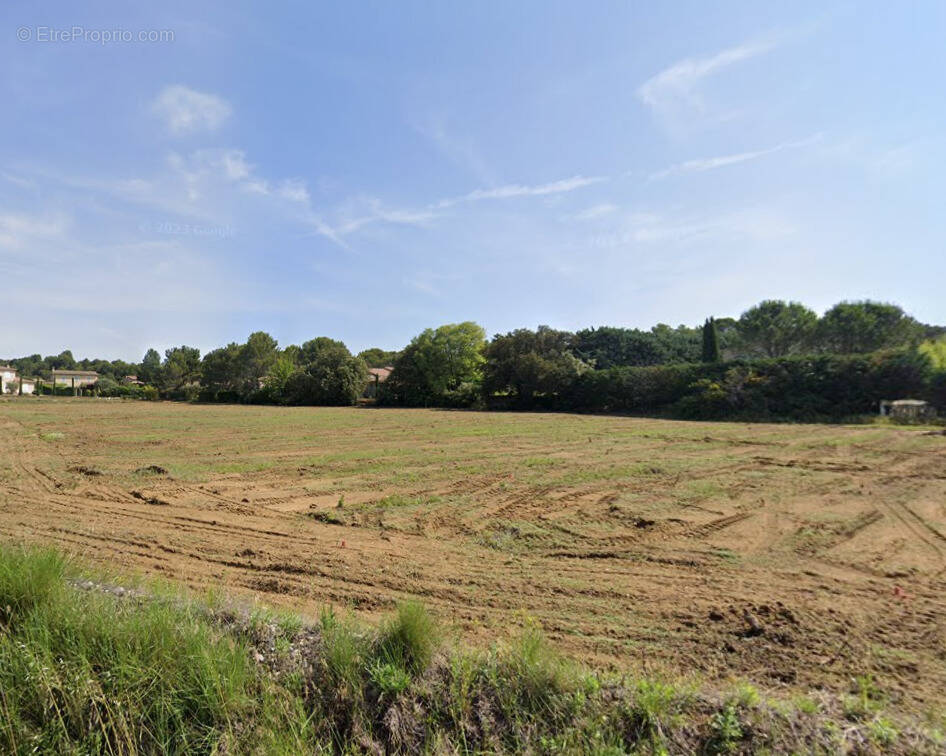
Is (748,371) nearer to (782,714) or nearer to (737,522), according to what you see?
(737,522)

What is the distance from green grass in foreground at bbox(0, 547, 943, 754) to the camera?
240 centimetres

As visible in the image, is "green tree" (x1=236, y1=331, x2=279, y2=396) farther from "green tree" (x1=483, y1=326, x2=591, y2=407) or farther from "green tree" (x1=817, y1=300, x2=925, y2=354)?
"green tree" (x1=817, y1=300, x2=925, y2=354)

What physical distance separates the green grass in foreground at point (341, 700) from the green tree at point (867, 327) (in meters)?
63.3

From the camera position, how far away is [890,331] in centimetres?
5069

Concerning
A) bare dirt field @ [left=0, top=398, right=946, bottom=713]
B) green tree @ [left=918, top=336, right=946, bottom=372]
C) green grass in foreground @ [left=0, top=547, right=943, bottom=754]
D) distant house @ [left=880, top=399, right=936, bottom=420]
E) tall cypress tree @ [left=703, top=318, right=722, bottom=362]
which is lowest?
bare dirt field @ [left=0, top=398, right=946, bottom=713]

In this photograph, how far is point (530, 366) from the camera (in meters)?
44.9

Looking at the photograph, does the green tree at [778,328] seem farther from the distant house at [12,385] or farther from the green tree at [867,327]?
the distant house at [12,385]

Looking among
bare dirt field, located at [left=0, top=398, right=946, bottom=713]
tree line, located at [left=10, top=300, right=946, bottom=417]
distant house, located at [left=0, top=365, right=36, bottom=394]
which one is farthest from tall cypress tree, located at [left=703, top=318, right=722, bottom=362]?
distant house, located at [left=0, top=365, right=36, bottom=394]

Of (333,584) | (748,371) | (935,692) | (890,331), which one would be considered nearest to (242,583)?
(333,584)

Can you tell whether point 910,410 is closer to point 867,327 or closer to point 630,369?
point 630,369

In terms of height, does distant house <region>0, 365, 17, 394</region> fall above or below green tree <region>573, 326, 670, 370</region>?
below

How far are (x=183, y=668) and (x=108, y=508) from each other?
6520 millimetres

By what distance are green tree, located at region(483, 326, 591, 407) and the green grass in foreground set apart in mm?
41426

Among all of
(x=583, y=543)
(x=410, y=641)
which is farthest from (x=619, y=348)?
(x=410, y=641)
